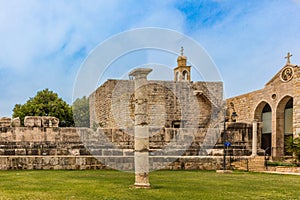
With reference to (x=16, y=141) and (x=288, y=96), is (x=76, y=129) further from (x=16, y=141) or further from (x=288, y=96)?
(x=288, y=96)

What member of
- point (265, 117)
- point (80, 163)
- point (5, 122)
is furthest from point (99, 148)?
point (265, 117)

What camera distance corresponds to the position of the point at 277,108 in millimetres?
26516

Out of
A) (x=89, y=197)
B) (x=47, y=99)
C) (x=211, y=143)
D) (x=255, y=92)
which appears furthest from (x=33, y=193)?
(x=47, y=99)

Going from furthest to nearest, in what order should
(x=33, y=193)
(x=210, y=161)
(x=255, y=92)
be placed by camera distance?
(x=255, y=92) < (x=210, y=161) < (x=33, y=193)

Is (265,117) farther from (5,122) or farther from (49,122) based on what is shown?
(5,122)

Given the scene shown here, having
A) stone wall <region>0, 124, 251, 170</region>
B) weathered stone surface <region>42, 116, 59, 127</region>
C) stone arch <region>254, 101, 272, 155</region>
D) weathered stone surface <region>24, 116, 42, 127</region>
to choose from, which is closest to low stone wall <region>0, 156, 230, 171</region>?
stone wall <region>0, 124, 251, 170</region>

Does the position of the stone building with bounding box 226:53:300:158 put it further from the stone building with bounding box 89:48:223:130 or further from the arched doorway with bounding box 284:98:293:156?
the stone building with bounding box 89:48:223:130

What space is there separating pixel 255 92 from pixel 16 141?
20.0m

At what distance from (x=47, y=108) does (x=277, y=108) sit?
26.4 m

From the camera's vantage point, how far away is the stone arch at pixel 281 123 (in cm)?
2631

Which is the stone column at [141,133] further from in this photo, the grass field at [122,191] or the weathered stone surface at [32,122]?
the weathered stone surface at [32,122]

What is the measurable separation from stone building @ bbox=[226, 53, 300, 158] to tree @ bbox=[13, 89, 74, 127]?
21.5 metres

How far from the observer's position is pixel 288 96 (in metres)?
25.3

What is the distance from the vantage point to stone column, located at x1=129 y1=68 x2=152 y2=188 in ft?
29.8
